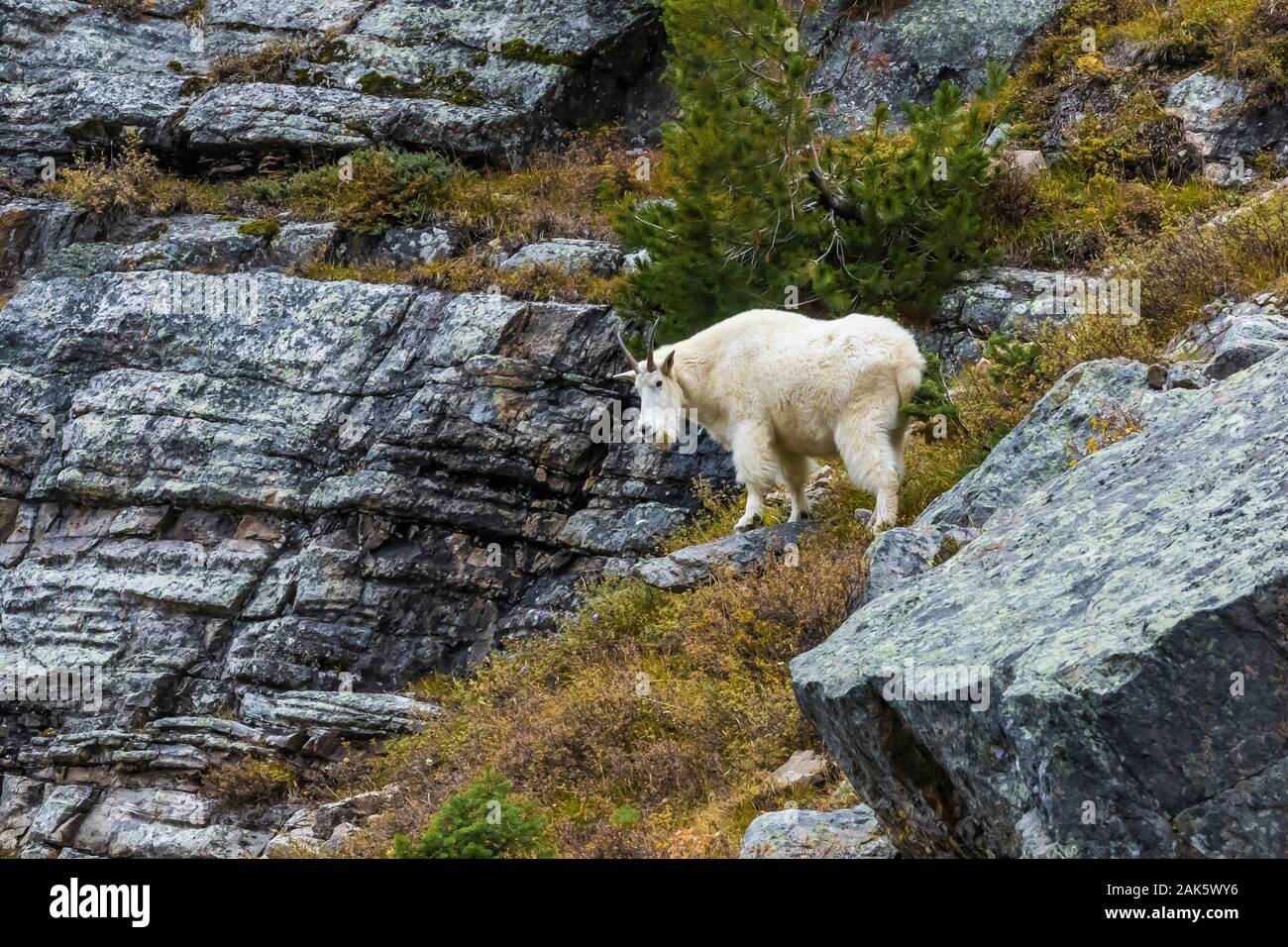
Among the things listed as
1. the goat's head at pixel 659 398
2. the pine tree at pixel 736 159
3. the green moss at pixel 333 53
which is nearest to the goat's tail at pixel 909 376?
the goat's head at pixel 659 398

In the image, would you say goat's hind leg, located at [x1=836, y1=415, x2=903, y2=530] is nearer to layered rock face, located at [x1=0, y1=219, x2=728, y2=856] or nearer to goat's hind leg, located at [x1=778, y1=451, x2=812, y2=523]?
goat's hind leg, located at [x1=778, y1=451, x2=812, y2=523]

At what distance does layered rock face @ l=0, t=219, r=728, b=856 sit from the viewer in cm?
1496

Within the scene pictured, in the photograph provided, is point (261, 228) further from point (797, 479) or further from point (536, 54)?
point (797, 479)

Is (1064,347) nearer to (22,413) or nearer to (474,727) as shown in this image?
(474,727)

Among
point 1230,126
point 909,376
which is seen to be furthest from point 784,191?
point 1230,126

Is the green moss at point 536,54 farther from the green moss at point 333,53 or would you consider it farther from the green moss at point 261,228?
the green moss at point 261,228

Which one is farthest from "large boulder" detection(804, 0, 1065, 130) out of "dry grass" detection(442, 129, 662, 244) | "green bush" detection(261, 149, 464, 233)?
"green bush" detection(261, 149, 464, 233)

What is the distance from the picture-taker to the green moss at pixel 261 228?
19562mm

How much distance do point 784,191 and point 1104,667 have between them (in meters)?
11.1

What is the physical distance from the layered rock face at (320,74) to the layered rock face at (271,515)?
441 cm

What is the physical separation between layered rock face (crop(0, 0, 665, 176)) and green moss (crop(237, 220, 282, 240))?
79.8 inches

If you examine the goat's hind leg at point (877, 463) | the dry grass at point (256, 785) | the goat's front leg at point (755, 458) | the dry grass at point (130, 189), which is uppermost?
the goat's hind leg at point (877, 463)

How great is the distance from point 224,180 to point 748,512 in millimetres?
12683

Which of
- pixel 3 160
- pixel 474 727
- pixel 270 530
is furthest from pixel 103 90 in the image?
pixel 474 727
